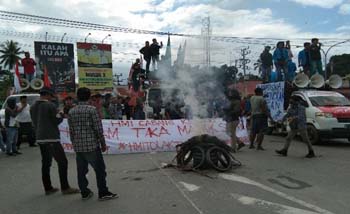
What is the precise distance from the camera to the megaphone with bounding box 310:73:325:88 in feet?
58.1

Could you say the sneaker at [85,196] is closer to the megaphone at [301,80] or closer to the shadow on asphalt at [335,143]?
the shadow on asphalt at [335,143]

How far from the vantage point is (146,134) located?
1393 cm

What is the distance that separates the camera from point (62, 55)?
2822 centimetres

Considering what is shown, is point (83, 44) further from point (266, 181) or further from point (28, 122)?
point (266, 181)

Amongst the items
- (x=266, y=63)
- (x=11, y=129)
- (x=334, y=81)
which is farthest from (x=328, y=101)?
(x=11, y=129)

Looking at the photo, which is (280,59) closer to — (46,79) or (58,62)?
(46,79)

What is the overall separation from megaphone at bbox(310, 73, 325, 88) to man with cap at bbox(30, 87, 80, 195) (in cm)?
1239

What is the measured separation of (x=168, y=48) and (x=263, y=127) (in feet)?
21.8

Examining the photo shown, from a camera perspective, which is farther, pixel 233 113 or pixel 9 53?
pixel 9 53

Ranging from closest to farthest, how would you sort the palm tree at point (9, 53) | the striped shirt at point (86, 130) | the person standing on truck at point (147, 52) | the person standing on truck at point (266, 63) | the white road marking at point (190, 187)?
the striped shirt at point (86, 130) → the white road marking at point (190, 187) → the person standing on truck at point (147, 52) → the person standing on truck at point (266, 63) → the palm tree at point (9, 53)

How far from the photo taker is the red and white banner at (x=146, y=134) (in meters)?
13.6

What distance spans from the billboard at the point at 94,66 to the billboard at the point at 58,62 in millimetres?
1274

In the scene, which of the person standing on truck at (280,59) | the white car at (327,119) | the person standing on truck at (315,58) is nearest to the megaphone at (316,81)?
the person standing on truck at (315,58)

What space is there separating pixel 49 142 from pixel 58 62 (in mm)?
21246
